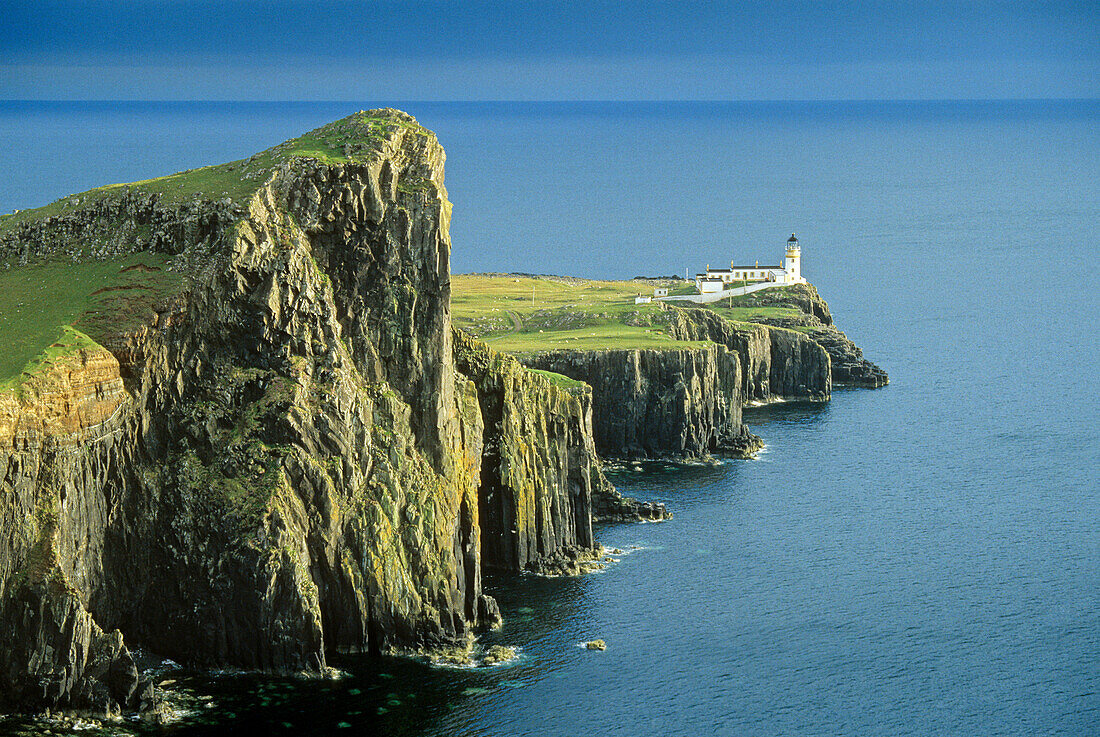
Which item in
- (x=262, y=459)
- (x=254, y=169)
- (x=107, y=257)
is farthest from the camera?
(x=254, y=169)

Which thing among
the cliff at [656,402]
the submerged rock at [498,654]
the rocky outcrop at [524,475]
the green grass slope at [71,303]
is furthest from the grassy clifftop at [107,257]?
the cliff at [656,402]

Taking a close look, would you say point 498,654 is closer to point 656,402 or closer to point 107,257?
point 107,257

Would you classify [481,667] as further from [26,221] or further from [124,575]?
[26,221]

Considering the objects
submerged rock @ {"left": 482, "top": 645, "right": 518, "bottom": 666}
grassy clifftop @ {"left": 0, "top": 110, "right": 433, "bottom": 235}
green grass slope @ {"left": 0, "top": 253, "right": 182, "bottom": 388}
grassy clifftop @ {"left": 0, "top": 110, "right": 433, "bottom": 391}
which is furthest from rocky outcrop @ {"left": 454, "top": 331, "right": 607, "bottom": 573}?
green grass slope @ {"left": 0, "top": 253, "right": 182, "bottom": 388}

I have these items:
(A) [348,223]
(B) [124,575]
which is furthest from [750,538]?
(B) [124,575]

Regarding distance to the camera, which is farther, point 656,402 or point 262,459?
point 656,402

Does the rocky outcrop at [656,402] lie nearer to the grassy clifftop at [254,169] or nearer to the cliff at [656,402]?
the cliff at [656,402]

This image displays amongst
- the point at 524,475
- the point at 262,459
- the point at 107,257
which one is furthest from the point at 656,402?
the point at 262,459
